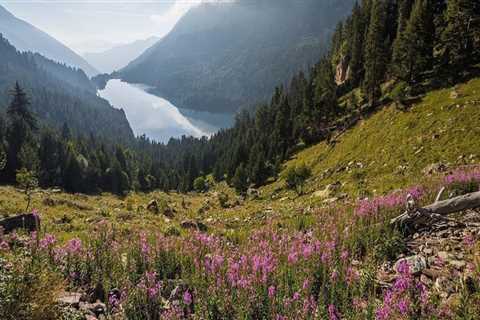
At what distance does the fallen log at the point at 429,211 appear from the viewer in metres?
7.98

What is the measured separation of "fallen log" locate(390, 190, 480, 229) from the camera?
26.2ft

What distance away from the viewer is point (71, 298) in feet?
17.7

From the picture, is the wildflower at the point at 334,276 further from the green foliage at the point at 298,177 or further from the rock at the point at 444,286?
the green foliage at the point at 298,177

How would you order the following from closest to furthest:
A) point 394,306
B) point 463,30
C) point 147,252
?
point 394,306 < point 147,252 < point 463,30

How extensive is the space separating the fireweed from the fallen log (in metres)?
0.64

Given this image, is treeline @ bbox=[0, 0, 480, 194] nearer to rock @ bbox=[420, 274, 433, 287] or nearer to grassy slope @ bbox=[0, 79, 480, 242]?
grassy slope @ bbox=[0, 79, 480, 242]

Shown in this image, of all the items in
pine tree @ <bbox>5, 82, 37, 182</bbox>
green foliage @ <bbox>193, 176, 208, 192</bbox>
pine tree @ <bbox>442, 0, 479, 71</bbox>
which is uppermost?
pine tree @ <bbox>5, 82, 37, 182</bbox>

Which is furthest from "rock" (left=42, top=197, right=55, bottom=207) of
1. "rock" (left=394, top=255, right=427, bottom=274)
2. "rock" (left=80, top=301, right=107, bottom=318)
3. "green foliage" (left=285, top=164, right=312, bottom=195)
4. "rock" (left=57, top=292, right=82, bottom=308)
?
"rock" (left=394, top=255, right=427, bottom=274)

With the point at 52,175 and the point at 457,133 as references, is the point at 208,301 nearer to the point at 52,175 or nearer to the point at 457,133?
the point at 457,133

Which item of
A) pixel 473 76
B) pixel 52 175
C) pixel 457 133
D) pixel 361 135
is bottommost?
pixel 457 133

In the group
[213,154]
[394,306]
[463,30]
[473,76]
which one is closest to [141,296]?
[394,306]

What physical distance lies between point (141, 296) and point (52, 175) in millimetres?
100838

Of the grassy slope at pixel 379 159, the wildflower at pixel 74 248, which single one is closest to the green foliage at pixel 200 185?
the grassy slope at pixel 379 159

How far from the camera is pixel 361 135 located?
141ft
